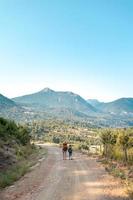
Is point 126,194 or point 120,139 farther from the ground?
point 120,139

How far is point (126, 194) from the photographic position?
2039cm

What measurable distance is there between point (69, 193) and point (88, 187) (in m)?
2.60

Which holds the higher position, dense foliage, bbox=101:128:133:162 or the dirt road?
dense foliage, bbox=101:128:133:162

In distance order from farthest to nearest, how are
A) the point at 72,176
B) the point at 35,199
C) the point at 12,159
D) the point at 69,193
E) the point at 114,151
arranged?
the point at 114,151 → the point at 12,159 → the point at 72,176 → the point at 69,193 → the point at 35,199

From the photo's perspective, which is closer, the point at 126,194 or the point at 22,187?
the point at 126,194

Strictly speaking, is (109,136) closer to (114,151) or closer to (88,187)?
(114,151)

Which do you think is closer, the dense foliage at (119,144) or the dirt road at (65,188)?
the dirt road at (65,188)

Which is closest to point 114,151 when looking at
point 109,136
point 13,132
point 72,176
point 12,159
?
point 109,136

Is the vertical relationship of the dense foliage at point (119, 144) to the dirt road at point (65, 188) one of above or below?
above

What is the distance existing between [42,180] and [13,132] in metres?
39.4

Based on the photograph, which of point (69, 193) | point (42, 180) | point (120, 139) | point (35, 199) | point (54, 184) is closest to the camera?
point (35, 199)

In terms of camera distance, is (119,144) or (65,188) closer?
(65,188)

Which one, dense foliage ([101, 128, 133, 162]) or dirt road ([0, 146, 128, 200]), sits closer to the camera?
dirt road ([0, 146, 128, 200])

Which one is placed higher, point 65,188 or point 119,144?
point 119,144
